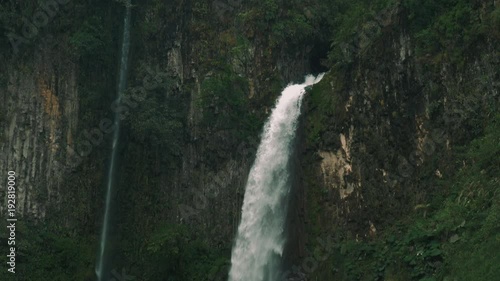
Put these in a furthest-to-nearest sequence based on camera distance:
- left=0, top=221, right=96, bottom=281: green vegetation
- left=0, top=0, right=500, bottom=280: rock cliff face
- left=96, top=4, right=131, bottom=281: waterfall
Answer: left=96, top=4, right=131, bottom=281: waterfall → left=0, top=221, right=96, bottom=281: green vegetation → left=0, top=0, right=500, bottom=280: rock cliff face

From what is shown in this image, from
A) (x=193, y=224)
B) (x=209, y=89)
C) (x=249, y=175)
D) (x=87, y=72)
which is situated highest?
(x=87, y=72)

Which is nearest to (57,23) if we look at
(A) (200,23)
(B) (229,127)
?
(A) (200,23)

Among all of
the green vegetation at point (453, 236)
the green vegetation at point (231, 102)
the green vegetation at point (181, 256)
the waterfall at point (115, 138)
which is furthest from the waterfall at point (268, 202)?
the waterfall at point (115, 138)

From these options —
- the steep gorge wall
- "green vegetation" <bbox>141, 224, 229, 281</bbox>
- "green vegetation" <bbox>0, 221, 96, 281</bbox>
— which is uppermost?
the steep gorge wall

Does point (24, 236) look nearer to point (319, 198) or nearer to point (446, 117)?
point (319, 198)

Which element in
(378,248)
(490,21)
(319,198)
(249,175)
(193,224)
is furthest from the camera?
(193,224)

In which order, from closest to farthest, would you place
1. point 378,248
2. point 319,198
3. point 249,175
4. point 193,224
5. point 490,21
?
point 490,21, point 378,248, point 319,198, point 249,175, point 193,224

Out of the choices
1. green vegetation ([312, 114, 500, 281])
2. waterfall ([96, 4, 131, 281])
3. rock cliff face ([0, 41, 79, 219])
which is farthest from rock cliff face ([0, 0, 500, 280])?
green vegetation ([312, 114, 500, 281])

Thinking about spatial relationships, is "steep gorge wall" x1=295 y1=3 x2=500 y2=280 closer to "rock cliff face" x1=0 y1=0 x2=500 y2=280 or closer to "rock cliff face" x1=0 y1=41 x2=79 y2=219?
"rock cliff face" x1=0 y1=0 x2=500 y2=280
